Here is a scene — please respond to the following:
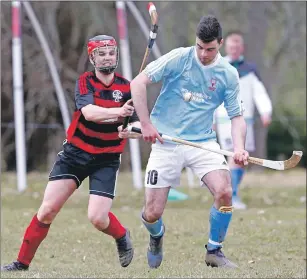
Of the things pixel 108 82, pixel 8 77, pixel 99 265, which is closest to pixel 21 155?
pixel 8 77

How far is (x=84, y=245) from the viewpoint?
9.62 metres

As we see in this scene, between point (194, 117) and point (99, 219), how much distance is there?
45.1 inches

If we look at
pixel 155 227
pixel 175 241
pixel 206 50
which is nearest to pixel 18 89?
pixel 175 241

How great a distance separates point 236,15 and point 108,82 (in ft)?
52.0

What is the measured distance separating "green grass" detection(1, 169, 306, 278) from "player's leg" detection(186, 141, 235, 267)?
0.19 metres

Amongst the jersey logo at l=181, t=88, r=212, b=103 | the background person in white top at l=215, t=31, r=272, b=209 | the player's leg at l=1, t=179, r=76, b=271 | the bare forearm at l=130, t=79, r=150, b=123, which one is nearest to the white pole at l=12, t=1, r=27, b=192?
the background person in white top at l=215, t=31, r=272, b=209

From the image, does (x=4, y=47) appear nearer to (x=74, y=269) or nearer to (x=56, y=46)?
(x=56, y=46)

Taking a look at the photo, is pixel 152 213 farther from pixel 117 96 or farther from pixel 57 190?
pixel 117 96

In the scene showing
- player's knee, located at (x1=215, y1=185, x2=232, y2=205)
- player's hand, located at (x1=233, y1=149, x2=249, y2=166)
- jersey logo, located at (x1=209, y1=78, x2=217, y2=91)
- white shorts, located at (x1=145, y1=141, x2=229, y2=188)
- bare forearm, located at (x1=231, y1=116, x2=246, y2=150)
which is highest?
jersey logo, located at (x1=209, y1=78, x2=217, y2=91)

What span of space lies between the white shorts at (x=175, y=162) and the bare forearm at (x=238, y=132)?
0.80 ft

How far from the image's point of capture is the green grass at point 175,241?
7.87 m

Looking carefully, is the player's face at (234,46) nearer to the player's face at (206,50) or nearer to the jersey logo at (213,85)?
the jersey logo at (213,85)

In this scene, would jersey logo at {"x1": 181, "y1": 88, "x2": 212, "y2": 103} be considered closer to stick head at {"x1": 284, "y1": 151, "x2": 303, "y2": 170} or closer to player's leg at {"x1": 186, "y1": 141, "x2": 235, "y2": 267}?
player's leg at {"x1": 186, "y1": 141, "x2": 235, "y2": 267}

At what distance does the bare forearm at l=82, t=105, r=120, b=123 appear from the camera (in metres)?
7.08
